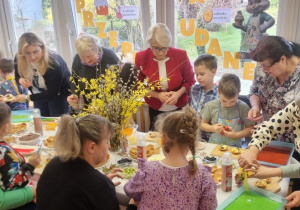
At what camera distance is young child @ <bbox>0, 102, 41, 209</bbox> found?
68.2 inches

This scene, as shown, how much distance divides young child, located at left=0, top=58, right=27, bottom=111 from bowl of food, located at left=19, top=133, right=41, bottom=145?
114 cm

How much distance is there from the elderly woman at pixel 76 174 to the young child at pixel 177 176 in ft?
0.67

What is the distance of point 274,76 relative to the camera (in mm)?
2256

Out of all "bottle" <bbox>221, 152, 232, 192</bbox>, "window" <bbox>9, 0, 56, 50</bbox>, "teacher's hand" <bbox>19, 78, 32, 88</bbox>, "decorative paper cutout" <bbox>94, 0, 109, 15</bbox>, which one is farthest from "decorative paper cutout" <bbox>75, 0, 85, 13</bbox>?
"bottle" <bbox>221, 152, 232, 192</bbox>

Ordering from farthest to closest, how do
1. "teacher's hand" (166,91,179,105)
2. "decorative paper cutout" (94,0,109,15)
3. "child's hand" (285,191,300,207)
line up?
"decorative paper cutout" (94,0,109,15)
"teacher's hand" (166,91,179,105)
"child's hand" (285,191,300,207)

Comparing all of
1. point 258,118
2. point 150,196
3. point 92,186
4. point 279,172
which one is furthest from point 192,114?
point 258,118

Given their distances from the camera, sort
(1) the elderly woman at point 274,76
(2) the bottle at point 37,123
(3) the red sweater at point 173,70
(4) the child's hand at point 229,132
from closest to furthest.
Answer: (1) the elderly woman at point 274,76
(4) the child's hand at point 229,132
(2) the bottle at point 37,123
(3) the red sweater at point 173,70

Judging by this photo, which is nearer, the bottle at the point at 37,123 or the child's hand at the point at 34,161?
the child's hand at the point at 34,161

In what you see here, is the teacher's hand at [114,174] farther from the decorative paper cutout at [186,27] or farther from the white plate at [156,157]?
the decorative paper cutout at [186,27]

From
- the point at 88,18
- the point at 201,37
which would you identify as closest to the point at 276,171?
the point at 201,37

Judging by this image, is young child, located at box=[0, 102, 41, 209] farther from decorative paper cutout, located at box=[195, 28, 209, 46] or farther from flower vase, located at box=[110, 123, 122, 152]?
decorative paper cutout, located at box=[195, 28, 209, 46]

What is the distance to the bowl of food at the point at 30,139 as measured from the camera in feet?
7.71

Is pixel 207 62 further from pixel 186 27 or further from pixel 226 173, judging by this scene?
pixel 226 173

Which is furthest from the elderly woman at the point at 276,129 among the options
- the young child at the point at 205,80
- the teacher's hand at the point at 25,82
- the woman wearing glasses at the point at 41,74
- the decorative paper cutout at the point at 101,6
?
the decorative paper cutout at the point at 101,6
